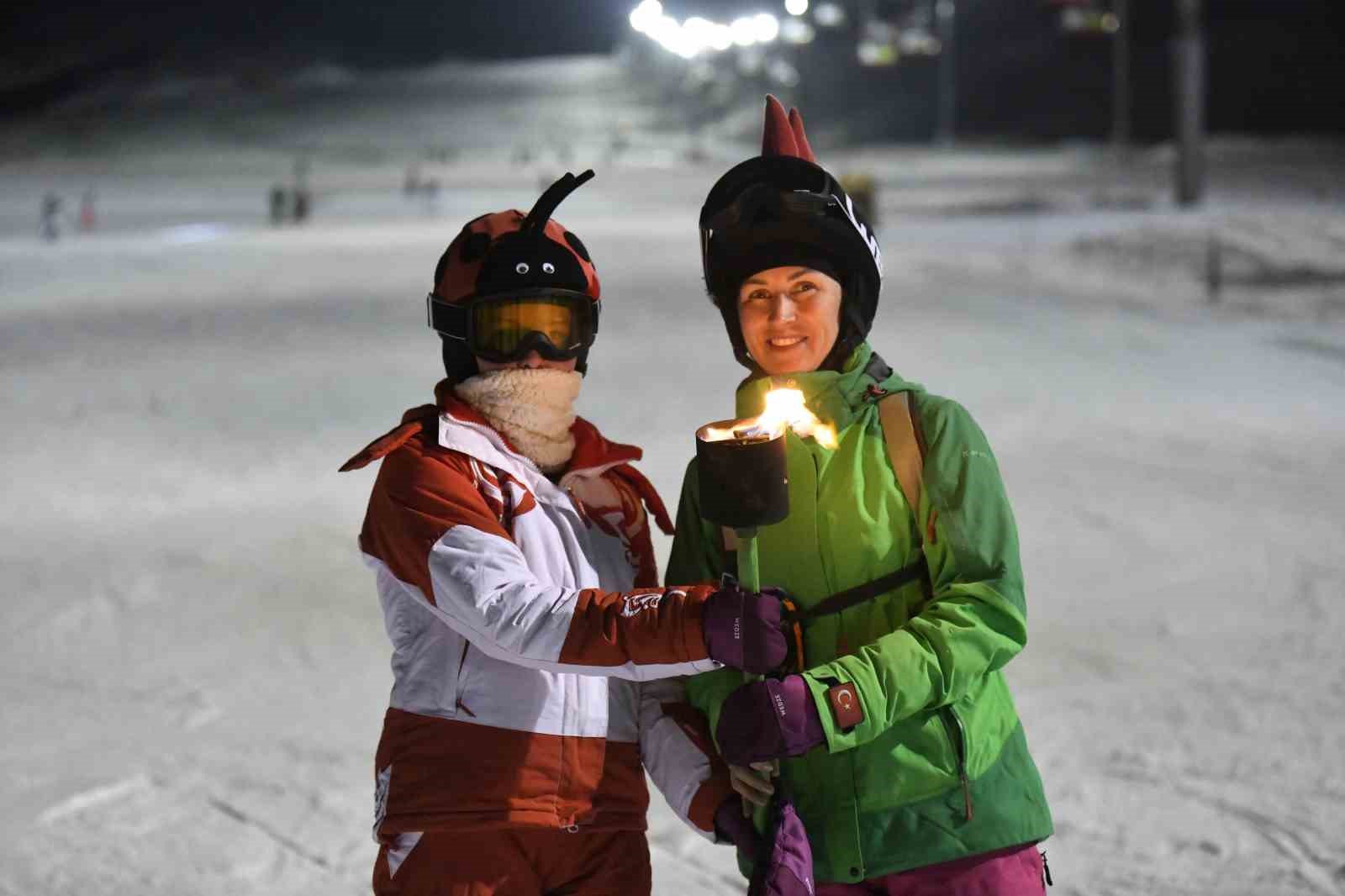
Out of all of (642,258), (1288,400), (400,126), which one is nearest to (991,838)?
(1288,400)

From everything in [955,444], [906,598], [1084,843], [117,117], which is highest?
[117,117]

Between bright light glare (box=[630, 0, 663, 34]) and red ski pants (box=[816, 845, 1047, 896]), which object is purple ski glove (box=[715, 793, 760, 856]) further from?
bright light glare (box=[630, 0, 663, 34])

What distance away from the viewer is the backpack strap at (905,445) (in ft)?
7.17

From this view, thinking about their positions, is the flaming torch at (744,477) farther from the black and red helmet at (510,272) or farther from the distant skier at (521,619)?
the black and red helmet at (510,272)

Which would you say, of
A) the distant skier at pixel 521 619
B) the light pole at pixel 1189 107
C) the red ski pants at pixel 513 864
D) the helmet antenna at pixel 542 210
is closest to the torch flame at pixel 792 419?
the distant skier at pixel 521 619

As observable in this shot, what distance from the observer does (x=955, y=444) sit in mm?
2156

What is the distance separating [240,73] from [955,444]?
11509 cm

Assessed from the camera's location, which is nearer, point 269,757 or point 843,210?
point 843,210

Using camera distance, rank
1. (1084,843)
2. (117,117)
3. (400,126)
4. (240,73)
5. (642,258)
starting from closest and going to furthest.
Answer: (1084,843), (642,258), (400,126), (117,117), (240,73)

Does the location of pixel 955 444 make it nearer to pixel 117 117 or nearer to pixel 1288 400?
pixel 1288 400

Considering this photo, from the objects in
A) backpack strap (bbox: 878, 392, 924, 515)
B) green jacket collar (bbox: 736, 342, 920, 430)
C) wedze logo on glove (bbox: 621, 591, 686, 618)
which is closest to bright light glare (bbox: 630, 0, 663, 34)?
green jacket collar (bbox: 736, 342, 920, 430)

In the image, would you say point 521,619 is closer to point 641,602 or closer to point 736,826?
point 641,602

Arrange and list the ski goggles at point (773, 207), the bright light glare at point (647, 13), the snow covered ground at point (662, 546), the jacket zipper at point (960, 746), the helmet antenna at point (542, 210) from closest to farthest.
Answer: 1. the jacket zipper at point (960, 746)
2. the ski goggles at point (773, 207)
3. the helmet antenna at point (542, 210)
4. the snow covered ground at point (662, 546)
5. the bright light glare at point (647, 13)

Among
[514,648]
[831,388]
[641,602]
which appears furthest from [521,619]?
[831,388]
